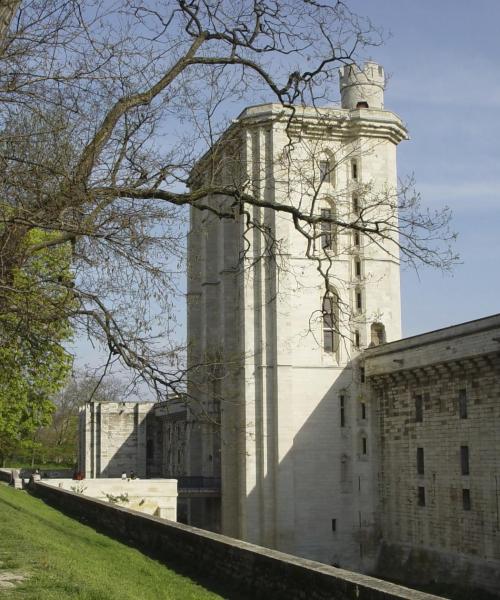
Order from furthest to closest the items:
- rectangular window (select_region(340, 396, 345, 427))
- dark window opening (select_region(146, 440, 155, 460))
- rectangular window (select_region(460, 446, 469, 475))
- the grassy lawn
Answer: dark window opening (select_region(146, 440, 155, 460)), rectangular window (select_region(340, 396, 345, 427)), rectangular window (select_region(460, 446, 469, 475)), the grassy lawn

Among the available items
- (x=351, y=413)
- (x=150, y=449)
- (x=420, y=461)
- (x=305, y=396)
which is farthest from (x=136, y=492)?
(x=150, y=449)

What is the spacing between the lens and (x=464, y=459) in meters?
31.5

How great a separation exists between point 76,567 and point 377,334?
29.8 m

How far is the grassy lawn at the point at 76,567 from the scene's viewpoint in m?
9.21

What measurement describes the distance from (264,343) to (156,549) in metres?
22.4

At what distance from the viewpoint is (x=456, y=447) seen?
31828 mm

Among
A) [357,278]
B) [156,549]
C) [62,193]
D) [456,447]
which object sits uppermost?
[357,278]

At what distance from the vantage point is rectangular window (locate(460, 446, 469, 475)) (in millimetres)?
31359

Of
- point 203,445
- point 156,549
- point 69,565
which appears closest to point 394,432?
point 203,445

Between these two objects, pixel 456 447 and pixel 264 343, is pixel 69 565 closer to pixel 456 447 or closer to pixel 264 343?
pixel 456 447

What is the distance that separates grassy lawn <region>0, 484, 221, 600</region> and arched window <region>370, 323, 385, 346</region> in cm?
2311

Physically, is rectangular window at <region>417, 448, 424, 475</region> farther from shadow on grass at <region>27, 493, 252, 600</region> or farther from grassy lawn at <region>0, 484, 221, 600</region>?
grassy lawn at <region>0, 484, 221, 600</region>

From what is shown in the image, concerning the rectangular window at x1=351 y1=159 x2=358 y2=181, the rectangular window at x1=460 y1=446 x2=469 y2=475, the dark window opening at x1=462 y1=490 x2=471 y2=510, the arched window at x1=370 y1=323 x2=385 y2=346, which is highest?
the rectangular window at x1=351 y1=159 x2=358 y2=181

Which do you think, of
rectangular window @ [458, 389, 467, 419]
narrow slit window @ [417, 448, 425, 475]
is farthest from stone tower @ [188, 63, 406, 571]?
rectangular window @ [458, 389, 467, 419]
